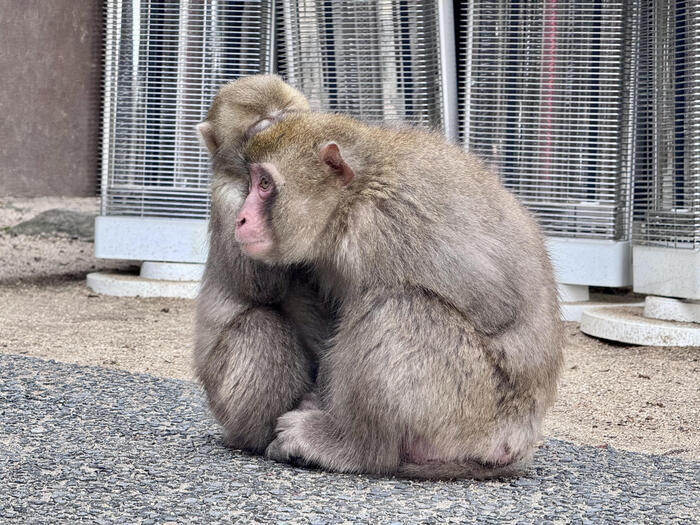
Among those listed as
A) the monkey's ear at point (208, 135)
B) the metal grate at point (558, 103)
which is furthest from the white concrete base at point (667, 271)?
the monkey's ear at point (208, 135)

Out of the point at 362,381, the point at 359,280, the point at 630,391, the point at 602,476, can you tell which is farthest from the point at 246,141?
the point at 630,391

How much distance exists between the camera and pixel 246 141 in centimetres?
414

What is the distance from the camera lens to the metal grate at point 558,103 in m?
8.29

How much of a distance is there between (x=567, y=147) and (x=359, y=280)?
4.99m

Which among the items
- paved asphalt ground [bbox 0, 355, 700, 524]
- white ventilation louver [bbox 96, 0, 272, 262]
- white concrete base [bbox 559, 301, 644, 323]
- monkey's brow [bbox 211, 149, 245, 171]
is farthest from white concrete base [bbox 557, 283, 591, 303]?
monkey's brow [bbox 211, 149, 245, 171]

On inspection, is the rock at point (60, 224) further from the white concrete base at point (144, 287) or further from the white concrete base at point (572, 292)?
the white concrete base at point (572, 292)

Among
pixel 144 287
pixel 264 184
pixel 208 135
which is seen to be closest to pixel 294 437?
pixel 264 184

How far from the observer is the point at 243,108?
14.7 ft

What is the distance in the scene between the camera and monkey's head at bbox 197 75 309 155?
443 cm

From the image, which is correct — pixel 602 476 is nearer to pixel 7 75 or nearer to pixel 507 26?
pixel 507 26

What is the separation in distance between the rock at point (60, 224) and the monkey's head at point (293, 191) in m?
8.44

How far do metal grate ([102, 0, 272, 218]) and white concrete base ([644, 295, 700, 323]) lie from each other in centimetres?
374

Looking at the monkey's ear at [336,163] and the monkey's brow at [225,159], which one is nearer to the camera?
the monkey's ear at [336,163]

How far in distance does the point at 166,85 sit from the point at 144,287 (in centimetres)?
172
